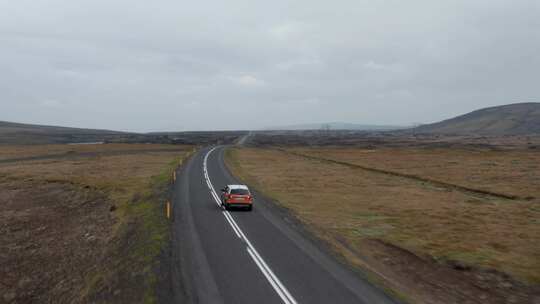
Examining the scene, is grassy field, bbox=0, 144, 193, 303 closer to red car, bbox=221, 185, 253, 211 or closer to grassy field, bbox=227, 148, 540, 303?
red car, bbox=221, 185, 253, 211

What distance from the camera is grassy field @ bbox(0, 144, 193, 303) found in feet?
60.9

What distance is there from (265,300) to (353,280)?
152 inches

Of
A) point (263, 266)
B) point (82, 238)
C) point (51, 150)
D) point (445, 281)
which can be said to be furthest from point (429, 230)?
point (51, 150)

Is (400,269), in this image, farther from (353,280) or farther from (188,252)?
(188,252)

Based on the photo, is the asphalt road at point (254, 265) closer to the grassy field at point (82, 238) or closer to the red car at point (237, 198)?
the red car at point (237, 198)

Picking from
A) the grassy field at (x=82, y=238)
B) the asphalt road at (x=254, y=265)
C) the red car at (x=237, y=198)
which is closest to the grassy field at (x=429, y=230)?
the asphalt road at (x=254, y=265)

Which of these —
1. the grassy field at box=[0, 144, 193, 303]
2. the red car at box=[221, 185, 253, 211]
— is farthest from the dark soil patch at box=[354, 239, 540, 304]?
the red car at box=[221, 185, 253, 211]

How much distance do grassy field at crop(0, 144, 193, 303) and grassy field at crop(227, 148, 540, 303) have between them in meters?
9.03

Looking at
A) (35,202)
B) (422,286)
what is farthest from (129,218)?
(422,286)

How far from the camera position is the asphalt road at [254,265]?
47.4 ft

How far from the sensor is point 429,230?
85.7 feet

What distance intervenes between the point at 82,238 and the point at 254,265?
14.5 meters

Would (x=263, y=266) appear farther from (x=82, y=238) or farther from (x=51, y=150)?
(x=51, y=150)

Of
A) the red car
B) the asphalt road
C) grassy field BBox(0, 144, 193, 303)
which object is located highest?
the red car
